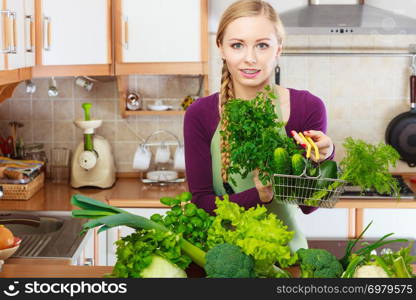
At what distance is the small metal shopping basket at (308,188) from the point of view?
1.38 metres

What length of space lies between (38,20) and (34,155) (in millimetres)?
774

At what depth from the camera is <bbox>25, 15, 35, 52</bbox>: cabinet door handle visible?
10.3ft

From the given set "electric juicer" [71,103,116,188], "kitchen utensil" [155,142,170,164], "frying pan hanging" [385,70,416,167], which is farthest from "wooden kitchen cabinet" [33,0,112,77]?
"frying pan hanging" [385,70,416,167]

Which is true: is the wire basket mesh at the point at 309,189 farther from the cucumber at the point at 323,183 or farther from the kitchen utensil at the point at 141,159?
the kitchen utensil at the point at 141,159

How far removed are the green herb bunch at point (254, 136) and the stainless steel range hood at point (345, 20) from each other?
204 centimetres

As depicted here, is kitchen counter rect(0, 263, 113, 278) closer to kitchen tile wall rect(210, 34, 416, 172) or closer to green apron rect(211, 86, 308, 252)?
green apron rect(211, 86, 308, 252)

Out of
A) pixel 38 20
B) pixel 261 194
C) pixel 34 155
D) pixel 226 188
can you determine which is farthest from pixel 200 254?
pixel 34 155

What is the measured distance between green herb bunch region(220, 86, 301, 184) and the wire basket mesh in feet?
0.12

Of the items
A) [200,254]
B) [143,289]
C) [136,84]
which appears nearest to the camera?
[143,289]

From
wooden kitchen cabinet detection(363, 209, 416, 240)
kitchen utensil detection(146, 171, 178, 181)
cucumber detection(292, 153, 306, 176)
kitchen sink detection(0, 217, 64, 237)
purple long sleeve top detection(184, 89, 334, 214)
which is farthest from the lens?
kitchen utensil detection(146, 171, 178, 181)

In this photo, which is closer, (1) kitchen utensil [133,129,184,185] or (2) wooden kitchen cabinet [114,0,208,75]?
(2) wooden kitchen cabinet [114,0,208,75]

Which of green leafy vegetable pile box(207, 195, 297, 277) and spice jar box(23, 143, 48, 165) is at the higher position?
green leafy vegetable pile box(207, 195, 297, 277)

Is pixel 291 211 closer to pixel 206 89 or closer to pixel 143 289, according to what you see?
pixel 143 289

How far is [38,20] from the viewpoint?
328 cm
